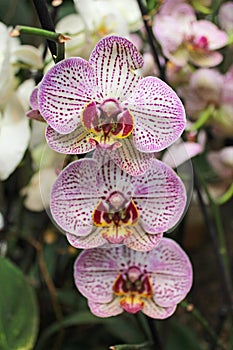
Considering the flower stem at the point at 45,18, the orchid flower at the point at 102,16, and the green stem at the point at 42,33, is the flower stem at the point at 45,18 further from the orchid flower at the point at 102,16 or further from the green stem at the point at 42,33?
the orchid flower at the point at 102,16

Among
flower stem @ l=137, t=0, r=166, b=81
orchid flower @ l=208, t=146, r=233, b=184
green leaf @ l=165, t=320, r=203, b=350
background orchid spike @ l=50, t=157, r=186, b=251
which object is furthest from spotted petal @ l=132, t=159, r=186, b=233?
green leaf @ l=165, t=320, r=203, b=350

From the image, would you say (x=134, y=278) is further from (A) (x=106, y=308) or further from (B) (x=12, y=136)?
(B) (x=12, y=136)

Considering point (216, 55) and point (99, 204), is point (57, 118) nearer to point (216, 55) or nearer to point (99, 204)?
point (99, 204)

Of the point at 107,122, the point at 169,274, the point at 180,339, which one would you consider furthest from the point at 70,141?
the point at 180,339

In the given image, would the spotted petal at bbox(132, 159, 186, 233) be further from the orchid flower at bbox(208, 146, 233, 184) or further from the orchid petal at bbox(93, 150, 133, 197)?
the orchid flower at bbox(208, 146, 233, 184)

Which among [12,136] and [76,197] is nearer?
[76,197]

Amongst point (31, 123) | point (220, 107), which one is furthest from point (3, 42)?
point (220, 107)
